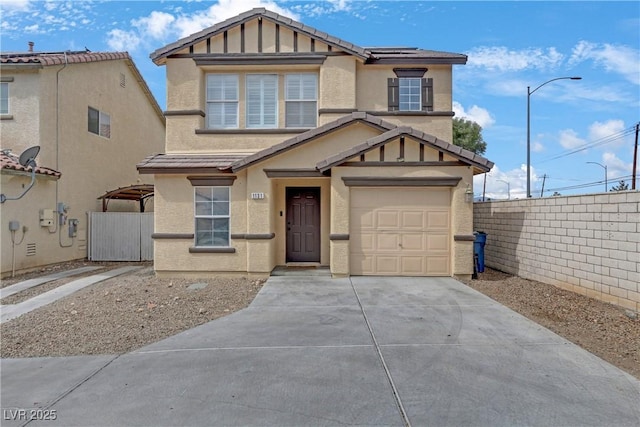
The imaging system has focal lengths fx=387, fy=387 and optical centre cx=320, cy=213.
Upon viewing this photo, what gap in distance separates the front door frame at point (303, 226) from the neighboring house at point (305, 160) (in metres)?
0.03

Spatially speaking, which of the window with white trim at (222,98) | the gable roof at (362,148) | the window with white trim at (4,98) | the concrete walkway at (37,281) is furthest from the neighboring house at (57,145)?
the gable roof at (362,148)

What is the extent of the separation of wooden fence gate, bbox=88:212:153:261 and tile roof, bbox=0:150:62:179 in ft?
8.71

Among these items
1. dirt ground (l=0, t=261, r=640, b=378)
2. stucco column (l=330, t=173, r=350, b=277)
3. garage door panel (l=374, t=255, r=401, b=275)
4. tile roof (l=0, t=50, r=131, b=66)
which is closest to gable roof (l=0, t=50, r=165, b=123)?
tile roof (l=0, t=50, r=131, b=66)

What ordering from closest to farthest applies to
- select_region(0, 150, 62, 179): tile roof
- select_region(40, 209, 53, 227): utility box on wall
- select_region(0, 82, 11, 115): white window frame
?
select_region(0, 150, 62, 179): tile roof, select_region(40, 209, 53, 227): utility box on wall, select_region(0, 82, 11, 115): white window frame

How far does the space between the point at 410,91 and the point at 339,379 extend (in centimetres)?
1045

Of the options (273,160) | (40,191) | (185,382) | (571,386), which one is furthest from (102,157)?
(571,386)

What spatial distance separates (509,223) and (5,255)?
15182 mm

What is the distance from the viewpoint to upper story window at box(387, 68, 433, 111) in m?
12.6

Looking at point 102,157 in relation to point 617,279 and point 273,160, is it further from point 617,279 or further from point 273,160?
point 617,279

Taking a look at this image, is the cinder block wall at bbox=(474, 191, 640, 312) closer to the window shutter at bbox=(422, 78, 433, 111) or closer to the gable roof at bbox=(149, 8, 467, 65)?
the window shutter at bbox=(422, 78, 433, 111)

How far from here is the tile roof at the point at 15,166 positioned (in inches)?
441

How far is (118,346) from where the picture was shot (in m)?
5.75

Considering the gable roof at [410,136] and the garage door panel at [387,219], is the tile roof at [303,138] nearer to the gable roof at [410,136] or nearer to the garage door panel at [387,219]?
the gable roof at [410,136]

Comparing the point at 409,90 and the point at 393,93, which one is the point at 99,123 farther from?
the point at 409,90
